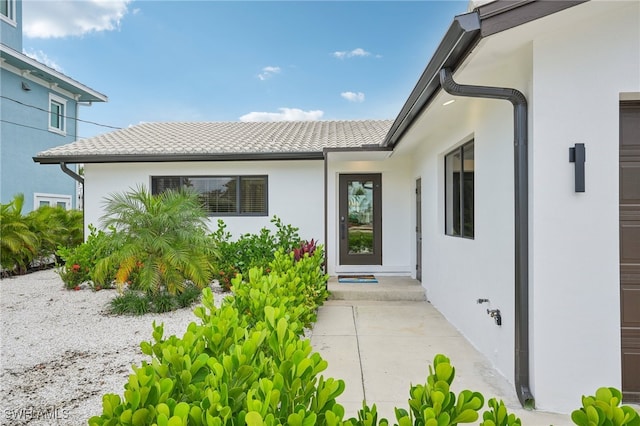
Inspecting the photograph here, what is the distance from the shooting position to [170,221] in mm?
5895

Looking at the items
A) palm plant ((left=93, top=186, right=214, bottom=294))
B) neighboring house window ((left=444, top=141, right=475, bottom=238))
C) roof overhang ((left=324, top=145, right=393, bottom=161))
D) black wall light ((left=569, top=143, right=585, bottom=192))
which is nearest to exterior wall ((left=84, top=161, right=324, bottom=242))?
roof overhang ((left=324, top=145, right=393, bottom=161))

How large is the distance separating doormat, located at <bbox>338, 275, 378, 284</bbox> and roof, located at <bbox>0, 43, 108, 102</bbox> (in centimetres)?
1258

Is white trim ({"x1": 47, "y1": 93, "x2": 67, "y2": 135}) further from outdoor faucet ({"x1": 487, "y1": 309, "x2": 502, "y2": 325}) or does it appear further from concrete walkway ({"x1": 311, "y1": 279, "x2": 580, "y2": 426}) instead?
outdoor faucet ({"x1": 487, "y1": 309, "x2": 502, "y2": 325})

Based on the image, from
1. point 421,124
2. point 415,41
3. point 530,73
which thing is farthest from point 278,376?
point 415,41

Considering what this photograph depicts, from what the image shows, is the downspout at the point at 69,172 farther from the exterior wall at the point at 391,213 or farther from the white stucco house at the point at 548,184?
the white stucco house at the point at 548,184

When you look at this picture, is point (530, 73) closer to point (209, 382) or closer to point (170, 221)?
point (209, 382)

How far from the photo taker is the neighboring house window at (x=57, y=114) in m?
13.4

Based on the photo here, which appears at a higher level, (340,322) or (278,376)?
(278,376)

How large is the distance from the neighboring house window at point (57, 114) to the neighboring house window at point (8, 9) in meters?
2.81

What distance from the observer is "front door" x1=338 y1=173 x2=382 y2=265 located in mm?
8492

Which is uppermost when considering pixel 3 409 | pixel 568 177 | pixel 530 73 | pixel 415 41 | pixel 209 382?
pixel 415 41

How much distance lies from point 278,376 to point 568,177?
272 cm

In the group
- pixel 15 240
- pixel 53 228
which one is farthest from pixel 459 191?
pixel 53 228

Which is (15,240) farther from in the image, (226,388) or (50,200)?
(226,388)
